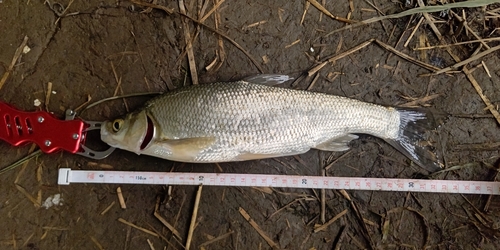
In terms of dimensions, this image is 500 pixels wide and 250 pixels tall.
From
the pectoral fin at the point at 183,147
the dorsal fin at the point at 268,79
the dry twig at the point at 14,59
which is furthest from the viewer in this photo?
the dry twig at the point at 14,59

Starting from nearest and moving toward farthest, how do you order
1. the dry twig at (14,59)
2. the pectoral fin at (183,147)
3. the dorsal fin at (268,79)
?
the pectoral fin at (183,147) → the dorsal fin at (268,79) → the dry twig at (14,59)

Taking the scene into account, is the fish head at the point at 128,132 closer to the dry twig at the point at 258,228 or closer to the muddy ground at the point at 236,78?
the muddy ground at the point at 236,78

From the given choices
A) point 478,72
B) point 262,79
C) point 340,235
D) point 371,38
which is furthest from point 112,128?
point 478,72

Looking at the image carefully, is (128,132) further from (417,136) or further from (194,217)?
(417,136)

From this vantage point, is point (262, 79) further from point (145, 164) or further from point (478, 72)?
point (478, 72)

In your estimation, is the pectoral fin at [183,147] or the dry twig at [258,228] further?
the dry twig at [258,228]

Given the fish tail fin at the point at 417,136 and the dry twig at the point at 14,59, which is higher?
the dry twig at the point at 14,59

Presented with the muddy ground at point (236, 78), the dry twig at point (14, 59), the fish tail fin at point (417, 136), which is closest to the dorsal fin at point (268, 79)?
the muddy ground at point (236, 78)
